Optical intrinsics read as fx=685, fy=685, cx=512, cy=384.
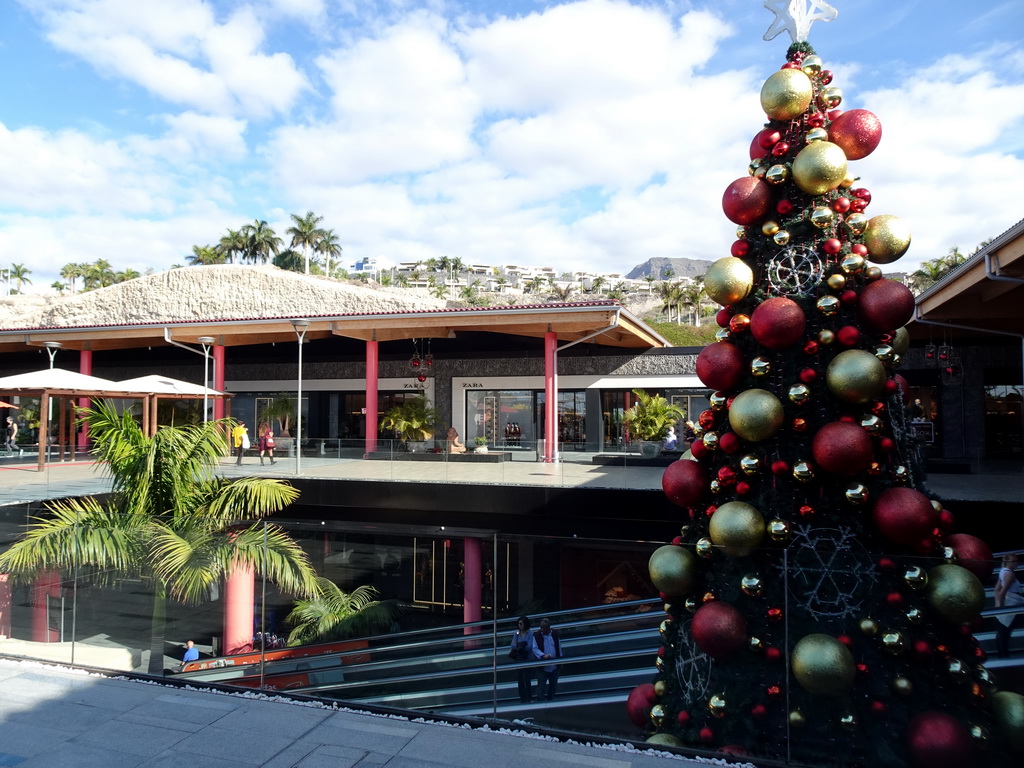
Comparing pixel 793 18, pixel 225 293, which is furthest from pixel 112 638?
pixel 225 293

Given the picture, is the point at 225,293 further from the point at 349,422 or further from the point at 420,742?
the point at 420,742

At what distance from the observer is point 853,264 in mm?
4035

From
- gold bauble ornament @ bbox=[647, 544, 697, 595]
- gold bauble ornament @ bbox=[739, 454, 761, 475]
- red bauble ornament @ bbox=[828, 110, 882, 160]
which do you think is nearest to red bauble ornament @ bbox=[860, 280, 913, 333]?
red bauble ornament @ bbox=[828, 110, 882, 160]

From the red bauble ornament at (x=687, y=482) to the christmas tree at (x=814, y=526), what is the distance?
13mm

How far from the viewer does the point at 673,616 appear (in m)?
4.36

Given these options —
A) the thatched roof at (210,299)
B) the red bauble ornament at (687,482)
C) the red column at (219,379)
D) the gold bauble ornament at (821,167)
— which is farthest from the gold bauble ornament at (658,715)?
the thatched roof at (210,299)

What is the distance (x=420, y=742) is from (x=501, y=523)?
852cm

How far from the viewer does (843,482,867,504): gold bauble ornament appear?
150 inches

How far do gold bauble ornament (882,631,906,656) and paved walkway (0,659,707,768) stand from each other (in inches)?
52.6

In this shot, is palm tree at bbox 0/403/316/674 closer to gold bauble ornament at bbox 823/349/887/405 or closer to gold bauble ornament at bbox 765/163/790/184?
gold bauble ornament at bbox 823/349/887/405

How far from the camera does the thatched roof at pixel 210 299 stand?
51.8 m

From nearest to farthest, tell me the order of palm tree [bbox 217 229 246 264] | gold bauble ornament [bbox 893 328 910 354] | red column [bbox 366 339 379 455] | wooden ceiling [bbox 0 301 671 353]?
1. gold bauble ornament [bbox 893 328 910 354]
2. wooden ceiling [bbox 0 301 671 353]
3. red column [bbox 366 339 379 455]
4. palm tree [bbox 217 229 246 264]

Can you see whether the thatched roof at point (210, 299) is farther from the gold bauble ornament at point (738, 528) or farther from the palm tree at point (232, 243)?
the gold bauble ornament at point (738, 528)

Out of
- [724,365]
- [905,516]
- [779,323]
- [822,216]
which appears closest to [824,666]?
[905,516]
